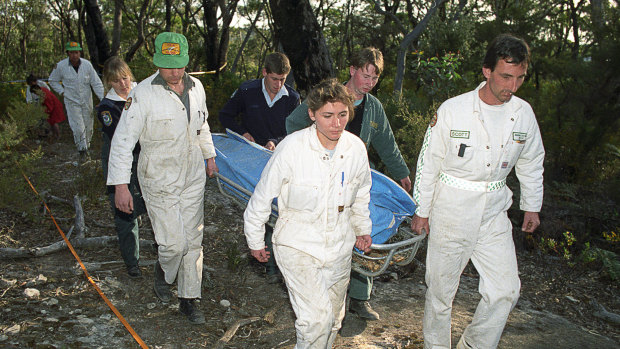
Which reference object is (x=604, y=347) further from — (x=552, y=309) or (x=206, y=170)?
(x=206, y=170)

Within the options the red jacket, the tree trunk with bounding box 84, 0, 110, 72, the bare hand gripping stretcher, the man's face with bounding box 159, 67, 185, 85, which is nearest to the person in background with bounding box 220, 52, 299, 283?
the bare hand gripping stretcher

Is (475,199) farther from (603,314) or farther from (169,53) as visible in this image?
(603,314)

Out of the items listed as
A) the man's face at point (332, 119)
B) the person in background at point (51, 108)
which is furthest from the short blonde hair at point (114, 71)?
the person in background at point (51, 108)

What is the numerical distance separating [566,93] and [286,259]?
329 inches

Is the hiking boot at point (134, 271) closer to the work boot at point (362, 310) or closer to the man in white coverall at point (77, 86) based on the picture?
the work boot at point (362, 310)

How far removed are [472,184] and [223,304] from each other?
254 cm

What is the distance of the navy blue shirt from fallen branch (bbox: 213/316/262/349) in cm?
188

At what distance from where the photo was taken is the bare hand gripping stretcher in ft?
11.8

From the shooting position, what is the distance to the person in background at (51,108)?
12625 mm

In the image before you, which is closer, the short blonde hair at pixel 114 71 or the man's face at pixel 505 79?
the man's face at pixel 505 79

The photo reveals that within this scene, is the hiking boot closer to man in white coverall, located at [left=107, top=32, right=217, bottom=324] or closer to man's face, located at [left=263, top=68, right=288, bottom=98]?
man in white coverall, located at [left=107, top=32, right=217, bottom=324]

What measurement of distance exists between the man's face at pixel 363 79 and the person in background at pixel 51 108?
404 inches

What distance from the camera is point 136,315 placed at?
4.46m

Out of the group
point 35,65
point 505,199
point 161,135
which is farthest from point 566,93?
point 35,65
